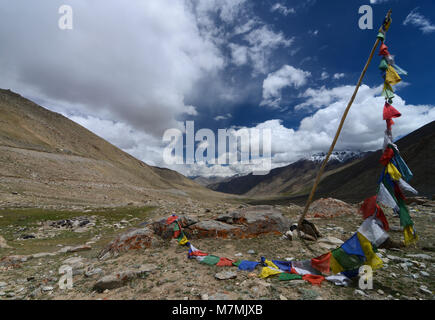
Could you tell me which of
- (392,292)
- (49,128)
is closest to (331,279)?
(392,292)

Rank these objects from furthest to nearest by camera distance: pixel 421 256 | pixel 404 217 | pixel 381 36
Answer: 1. pixel 381 36
2. pixel 421 256
3. pixel 404 217

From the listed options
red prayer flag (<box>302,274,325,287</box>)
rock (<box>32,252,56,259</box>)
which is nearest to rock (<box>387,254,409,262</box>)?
red prayer flag (<box>302,274,325,287</box>)

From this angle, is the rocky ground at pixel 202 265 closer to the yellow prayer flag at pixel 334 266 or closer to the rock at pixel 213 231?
the rock at pixel 213 231

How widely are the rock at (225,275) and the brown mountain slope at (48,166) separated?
2761cm

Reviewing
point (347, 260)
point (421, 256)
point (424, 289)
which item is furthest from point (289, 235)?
point (421, 256)

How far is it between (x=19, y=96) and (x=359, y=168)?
230260 millimetres

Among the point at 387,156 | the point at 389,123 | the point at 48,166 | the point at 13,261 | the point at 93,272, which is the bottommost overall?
the point at 13,261

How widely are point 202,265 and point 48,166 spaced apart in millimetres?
55687

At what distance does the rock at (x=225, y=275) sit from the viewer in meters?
5.30

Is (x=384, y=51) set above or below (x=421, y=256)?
above

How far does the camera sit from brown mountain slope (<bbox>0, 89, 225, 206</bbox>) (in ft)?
98.0

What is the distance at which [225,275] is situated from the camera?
5398 millimetres

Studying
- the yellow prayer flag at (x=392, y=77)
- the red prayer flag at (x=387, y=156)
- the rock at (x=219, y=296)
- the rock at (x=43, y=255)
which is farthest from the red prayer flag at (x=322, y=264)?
the rock at (x=43, y=255)

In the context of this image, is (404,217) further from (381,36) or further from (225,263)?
(381,36)
